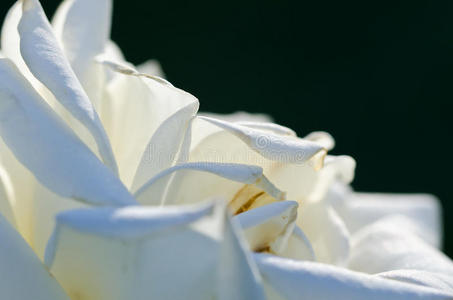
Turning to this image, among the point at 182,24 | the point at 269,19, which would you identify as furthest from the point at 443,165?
the point at 182,24

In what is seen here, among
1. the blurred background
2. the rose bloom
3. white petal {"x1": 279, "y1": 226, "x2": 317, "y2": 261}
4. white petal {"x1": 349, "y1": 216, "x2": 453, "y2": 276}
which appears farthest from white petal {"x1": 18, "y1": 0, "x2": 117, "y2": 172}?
the blurred background

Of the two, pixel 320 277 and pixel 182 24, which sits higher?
pixel 320 277

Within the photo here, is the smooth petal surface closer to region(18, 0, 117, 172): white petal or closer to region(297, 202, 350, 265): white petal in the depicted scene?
region(18, 0, 117, 172): white petal

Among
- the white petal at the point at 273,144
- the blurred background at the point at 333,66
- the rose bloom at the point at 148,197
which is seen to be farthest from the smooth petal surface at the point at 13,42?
the blurred background at the point at 333,66

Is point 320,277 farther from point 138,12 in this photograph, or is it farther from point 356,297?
point 138,12

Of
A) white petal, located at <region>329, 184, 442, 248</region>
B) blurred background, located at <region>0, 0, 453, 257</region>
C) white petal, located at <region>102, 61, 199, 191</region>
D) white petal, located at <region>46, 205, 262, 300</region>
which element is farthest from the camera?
blurred background, located at <region>0, 0, 453, 257</region>

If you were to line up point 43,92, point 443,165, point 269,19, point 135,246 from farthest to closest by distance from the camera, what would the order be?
point 269,19 → point 443,165 → point 43,92 → point 135,246
